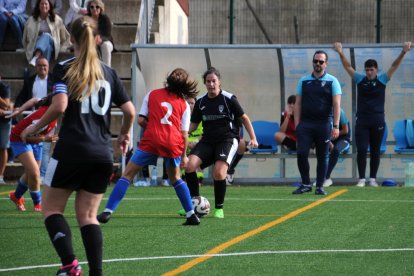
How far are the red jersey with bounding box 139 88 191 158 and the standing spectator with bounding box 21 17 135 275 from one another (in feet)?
15.0

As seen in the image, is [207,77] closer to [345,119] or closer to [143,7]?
[345,119]

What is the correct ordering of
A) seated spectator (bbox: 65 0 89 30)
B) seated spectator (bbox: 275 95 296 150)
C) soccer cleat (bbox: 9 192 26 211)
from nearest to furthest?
soccer cleat (bbox: 9 192 26 211) < seated spectator (bbox: 275 95 296 150) < seated spectator (bbox: 65 0 89 30)

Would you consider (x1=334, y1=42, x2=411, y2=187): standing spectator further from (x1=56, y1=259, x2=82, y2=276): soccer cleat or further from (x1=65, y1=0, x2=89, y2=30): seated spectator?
(x1=56, y1=259, x2=82, y2=276): soccer cleat

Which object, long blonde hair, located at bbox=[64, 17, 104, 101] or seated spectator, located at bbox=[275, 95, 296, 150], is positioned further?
seated spectator, located at bbox=[275, 95, 296, 150]

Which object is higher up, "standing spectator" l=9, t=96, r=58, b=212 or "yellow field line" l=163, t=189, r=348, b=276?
"standing spectator" l=9, t=96, r=58, b=212

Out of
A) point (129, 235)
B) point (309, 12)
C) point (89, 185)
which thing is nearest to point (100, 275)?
point (89, 185)

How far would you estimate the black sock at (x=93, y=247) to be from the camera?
296 inches

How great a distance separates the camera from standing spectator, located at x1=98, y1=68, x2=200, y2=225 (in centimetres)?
1218

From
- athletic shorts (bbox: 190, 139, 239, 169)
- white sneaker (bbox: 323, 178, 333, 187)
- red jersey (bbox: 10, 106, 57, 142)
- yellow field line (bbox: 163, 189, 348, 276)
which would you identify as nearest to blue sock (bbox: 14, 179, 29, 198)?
red jersey (bbox: 10, 106, 57, 142)

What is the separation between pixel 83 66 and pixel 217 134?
5.81 metres

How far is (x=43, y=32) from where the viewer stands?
2164 centimetres

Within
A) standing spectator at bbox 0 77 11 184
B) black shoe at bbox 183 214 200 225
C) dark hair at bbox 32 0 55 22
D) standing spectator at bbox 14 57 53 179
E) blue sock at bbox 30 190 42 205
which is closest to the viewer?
black shoe at bbox 183 214 200 225

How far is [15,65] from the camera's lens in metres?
22.5

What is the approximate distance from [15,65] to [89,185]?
15.2 meters
